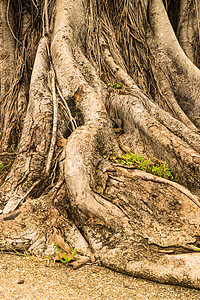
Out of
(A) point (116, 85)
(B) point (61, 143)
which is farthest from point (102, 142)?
(A) point (116, 85)

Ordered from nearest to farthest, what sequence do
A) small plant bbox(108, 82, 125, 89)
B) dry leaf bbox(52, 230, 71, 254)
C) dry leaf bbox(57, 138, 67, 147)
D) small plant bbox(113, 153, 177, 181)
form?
1. dry leaf bbox(52, 230, 71, 254)
2. small plant bbox(113, 153, 177, 181)
3. dry leaf bbox(57, 138, 67, 147)
4. small plant bbox(108, 82, 125, 89)

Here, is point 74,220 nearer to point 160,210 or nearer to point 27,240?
point 27,240

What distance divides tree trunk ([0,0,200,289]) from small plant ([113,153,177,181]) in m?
0.01

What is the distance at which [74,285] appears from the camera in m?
1.23

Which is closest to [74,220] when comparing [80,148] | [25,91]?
[80,148]

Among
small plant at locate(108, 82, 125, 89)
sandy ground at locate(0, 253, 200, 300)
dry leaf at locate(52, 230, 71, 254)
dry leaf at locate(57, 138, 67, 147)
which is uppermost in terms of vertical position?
small plant at locate(108, 82, 125, 89)

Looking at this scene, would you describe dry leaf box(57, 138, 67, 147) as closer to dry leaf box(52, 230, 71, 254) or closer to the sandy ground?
dry leaf box(52, 230, 71, 254)

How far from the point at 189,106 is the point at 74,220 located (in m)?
2.93

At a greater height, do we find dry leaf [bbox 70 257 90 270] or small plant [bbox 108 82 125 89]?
small plant [bbox 108 82 125 89]

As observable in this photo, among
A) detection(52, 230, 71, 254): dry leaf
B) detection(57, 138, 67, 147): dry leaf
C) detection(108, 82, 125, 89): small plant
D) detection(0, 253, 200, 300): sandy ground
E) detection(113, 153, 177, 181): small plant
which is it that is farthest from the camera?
detection(108, 82, 125, 89): small plant

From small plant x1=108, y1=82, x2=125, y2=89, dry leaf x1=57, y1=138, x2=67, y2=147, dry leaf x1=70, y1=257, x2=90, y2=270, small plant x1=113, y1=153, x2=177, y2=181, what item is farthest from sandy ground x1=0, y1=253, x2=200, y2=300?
small plant x1=108, y1=82, x2=125, y2=89

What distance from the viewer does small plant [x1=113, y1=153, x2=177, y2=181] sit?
1985mm

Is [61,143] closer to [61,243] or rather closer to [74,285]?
[61,243]

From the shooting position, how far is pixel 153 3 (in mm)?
4211
